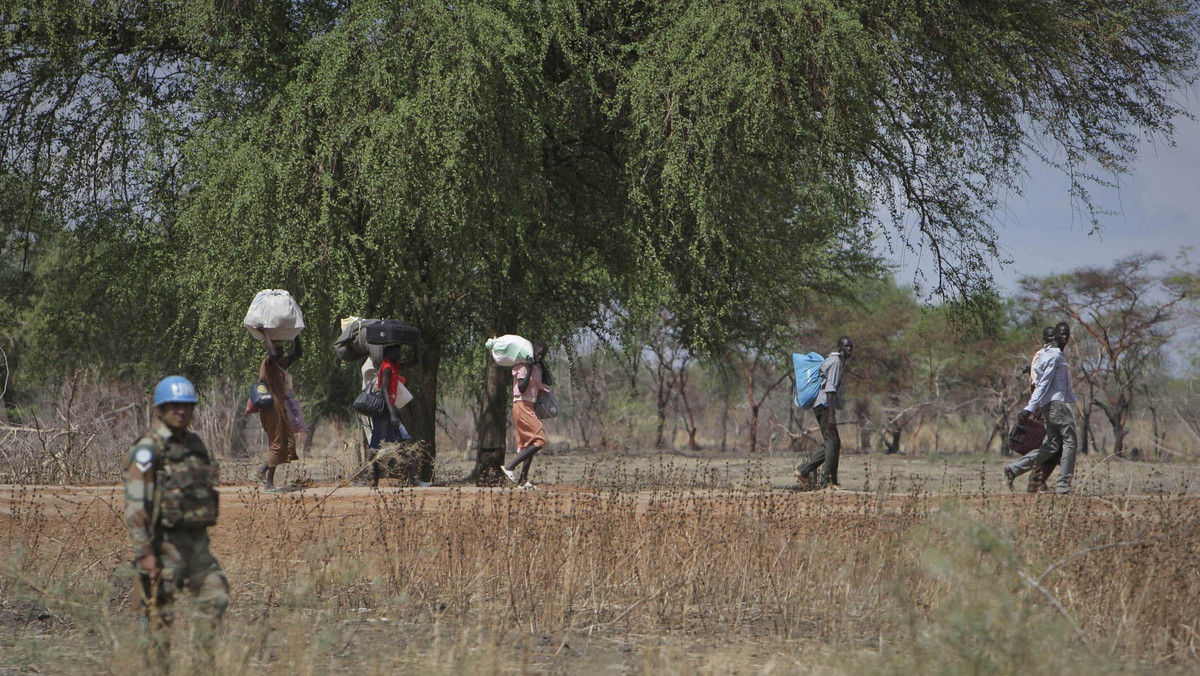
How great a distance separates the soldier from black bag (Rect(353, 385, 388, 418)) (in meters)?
6.33

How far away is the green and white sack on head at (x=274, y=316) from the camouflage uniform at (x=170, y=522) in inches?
228

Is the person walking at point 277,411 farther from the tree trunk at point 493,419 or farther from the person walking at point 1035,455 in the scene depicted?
the person walking at point 1035,455

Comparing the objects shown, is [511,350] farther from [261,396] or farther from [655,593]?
[655,593]

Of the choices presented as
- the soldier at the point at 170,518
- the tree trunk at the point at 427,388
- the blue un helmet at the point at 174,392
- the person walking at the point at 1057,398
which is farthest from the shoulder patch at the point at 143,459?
the tree trunk at the point at 427,388

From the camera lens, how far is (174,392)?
17.2ft

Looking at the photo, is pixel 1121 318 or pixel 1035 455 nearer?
pixel 1035 455

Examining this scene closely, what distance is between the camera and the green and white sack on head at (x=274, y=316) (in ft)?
35.9

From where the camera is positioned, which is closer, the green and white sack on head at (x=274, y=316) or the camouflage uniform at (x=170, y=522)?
the camouflage uniform at (x=170, y=522)

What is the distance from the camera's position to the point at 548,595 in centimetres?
673

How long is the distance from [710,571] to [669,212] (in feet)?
19.3

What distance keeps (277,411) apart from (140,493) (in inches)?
239

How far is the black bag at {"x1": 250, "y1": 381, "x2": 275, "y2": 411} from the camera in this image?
431 inches

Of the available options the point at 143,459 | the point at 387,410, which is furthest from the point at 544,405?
the point at 143,459

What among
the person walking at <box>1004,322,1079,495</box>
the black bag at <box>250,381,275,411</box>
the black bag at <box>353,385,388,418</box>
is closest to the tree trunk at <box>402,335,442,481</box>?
the black bag at <box>353,385,388,418</box>
